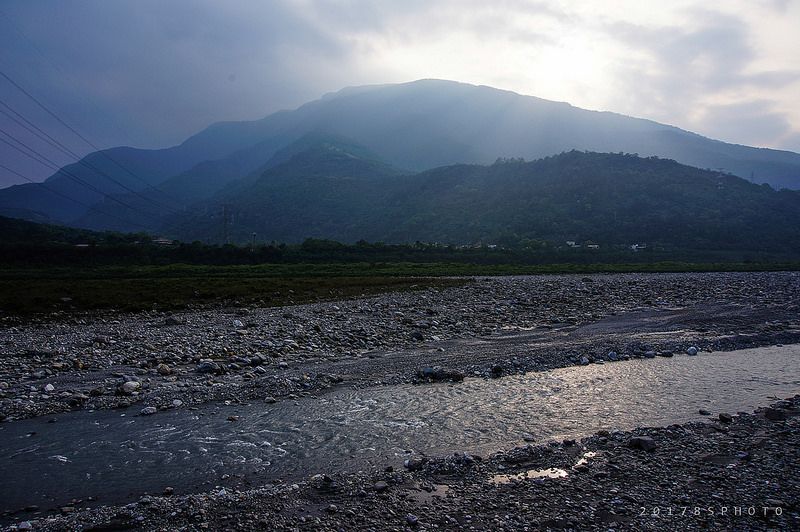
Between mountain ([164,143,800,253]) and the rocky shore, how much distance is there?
97623 millimetres

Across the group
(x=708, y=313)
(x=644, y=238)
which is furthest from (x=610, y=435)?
(x=644, y=238)

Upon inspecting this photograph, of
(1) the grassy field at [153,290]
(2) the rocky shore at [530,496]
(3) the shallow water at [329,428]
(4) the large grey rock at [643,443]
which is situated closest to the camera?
(2) the rocky shore at [530,496]

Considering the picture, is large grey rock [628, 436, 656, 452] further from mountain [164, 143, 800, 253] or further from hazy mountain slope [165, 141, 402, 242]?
hazy mountain slope [165, 141, 402, 242]

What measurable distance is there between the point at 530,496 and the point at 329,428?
15.2 ft

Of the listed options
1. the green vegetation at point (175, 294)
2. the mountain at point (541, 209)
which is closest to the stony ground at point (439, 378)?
the green vegetation at point (175, 294)

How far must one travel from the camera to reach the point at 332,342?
1925cm

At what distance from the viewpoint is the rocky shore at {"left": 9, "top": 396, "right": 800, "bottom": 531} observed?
6371mm

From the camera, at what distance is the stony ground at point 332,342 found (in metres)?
13.1

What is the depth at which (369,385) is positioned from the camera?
537 inches

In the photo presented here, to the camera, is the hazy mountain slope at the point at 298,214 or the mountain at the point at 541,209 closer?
the mountain at the point at 541,209

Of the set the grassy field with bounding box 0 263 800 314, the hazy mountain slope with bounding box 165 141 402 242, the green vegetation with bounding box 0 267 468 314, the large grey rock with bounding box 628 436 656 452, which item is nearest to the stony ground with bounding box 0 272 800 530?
the large grey rock with bounding box 628 436 656 452

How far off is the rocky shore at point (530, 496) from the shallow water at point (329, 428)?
2.37 feet

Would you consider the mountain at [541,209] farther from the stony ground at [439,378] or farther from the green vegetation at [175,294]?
the stony ground at [439,378]

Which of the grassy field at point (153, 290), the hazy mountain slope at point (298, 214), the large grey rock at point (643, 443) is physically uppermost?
the hazy mountain slope at point (298, 214)
